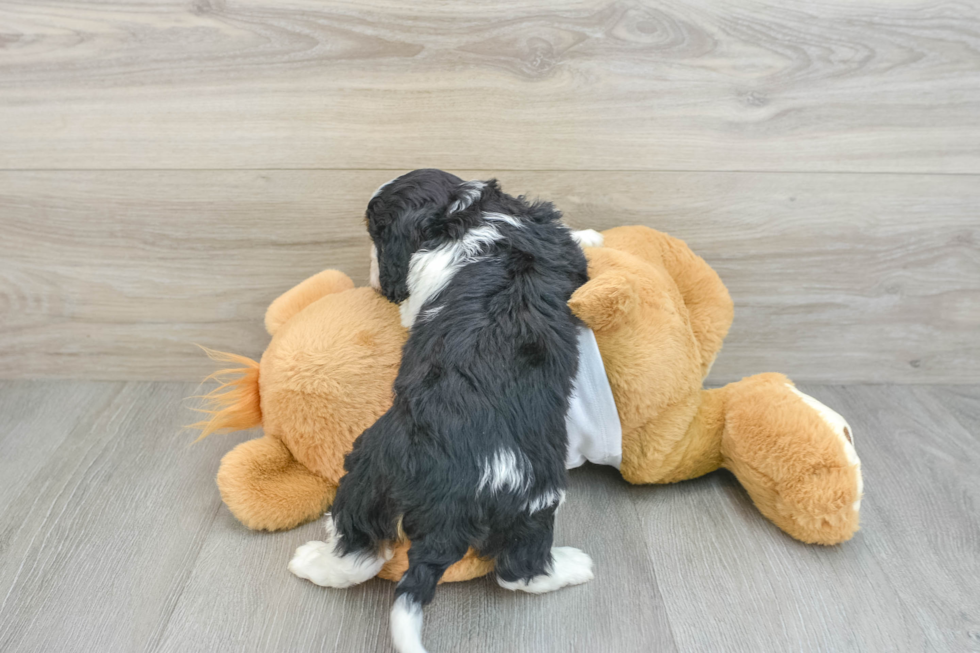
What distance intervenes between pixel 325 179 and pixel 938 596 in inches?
39.3

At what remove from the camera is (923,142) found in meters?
1.01

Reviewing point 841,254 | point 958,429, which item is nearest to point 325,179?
point 841,254

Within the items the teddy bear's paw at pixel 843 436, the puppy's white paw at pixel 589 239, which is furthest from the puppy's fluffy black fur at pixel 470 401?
→ the teddy bear's paw at pixel 843 436

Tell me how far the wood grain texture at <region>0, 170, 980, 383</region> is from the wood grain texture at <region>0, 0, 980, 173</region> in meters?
0.04

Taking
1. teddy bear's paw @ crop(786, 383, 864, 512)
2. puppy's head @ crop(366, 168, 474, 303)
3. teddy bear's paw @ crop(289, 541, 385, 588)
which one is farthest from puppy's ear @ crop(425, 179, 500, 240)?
teddy bear's paw @ crop(786, 383, 864, 512)

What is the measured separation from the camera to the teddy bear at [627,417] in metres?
0.80

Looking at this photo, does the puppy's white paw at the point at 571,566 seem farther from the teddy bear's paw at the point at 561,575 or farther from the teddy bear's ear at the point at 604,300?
the teddy bear's ear at the point at 604,300

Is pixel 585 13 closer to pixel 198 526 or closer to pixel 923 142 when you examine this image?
pixel 923 142

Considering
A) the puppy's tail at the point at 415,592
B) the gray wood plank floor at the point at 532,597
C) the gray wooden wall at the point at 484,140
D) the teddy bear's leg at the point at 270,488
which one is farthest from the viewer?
the gray wooden wall at the point at 484,140

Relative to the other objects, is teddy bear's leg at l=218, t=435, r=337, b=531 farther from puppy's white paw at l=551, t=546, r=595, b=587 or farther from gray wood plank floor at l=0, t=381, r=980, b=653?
puppy's white paw at l=551, t=546, r=595, b=587

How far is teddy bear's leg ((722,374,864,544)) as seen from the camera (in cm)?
79

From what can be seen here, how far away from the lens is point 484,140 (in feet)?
3.24

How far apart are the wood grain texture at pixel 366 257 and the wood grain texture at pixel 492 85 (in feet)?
0.12

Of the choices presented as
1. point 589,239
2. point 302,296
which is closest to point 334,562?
point 302,296
